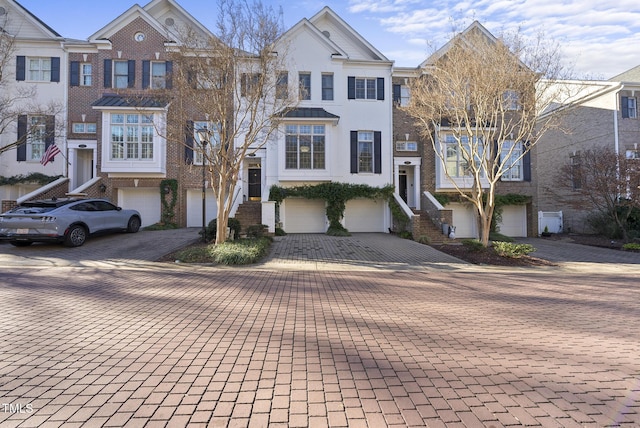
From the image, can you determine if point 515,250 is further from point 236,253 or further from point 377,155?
point 377,155

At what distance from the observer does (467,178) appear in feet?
66.3

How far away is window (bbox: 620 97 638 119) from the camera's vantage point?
2108 cm

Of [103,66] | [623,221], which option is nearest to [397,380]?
[623,221]

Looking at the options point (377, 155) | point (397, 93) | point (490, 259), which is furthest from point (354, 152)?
point (490, 259)

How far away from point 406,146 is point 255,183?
29.9 ft

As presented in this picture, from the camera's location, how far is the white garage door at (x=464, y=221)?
2150 cm

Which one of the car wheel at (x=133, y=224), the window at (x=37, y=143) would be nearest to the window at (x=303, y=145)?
the car wheel at (x=133, y=224)

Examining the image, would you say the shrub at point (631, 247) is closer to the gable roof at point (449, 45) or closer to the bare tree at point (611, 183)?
the bare tree at point (611, 183)

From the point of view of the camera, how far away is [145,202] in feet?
65.4

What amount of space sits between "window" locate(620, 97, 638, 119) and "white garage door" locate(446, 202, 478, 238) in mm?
10689

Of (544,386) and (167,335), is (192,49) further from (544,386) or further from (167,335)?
(544,386)

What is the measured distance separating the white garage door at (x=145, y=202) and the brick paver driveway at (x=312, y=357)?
13.2m

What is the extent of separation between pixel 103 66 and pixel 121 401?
21706 millimetres

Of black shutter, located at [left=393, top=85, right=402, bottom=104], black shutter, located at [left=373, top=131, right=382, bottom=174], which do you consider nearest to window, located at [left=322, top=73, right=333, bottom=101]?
black shutter, located at [left=373, top=131, right=382, bottom=174]
